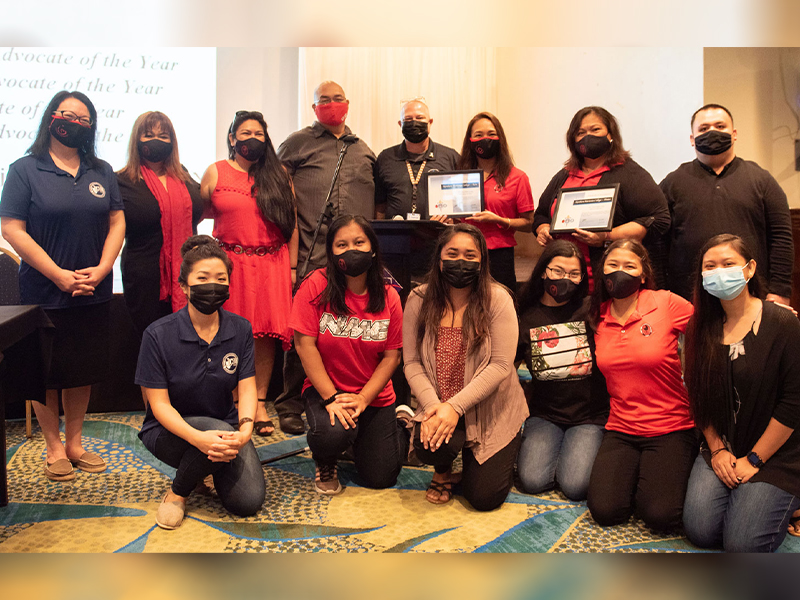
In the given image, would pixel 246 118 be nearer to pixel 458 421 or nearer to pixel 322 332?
pixel 322 332

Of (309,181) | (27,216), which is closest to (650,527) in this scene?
(309,181)

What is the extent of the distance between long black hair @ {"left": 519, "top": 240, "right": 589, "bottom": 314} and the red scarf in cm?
167

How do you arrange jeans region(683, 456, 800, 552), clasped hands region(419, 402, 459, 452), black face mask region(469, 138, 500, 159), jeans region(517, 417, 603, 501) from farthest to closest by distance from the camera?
black face mask region(469, 138, 500, 159), jeans region(517, 417, 603, 501), clasped hands region(419, 402, 459, 452), jeans region(683, 456, 800, 552)

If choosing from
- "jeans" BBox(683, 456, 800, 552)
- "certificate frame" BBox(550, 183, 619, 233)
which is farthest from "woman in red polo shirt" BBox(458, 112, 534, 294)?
"jeans" BBox(683, 456, 800, 552)

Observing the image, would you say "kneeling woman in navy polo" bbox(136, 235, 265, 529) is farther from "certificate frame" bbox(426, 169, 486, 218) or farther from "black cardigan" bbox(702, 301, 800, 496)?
"black cardigan" bbox(702, 301, 800, 496)

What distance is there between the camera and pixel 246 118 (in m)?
3.12

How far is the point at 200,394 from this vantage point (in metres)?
2.36

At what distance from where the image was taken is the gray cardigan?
8.05ft

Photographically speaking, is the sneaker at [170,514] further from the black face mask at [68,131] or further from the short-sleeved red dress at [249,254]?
the black face mask at [68,131]

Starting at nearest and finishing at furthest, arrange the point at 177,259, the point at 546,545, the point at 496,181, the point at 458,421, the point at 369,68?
the point at 546,545 < the point at 458,421 < the point at 177,259 < the point at 496,181 < the point at 369,68

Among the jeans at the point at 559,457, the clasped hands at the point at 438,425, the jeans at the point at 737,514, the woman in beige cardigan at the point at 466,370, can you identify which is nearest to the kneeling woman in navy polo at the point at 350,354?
the woman in beige cardigan at the point at 466,370

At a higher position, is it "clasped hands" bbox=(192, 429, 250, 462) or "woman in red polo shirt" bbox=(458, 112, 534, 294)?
"woman in red polo shirt" bbox=(458, 112, 534, 294)

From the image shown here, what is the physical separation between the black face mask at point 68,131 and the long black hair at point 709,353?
8.27ft

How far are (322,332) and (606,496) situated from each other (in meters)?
1.29
